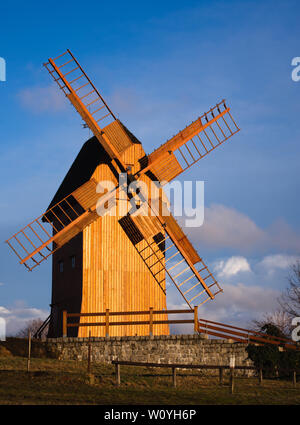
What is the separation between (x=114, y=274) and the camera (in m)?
28.4

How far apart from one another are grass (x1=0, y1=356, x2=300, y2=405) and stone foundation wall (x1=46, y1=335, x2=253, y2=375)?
1207 millimetres

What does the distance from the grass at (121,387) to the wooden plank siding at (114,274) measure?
12.2ft

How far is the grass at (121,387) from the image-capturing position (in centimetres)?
1677

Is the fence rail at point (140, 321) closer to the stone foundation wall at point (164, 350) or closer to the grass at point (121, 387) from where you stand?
the stone foundation wall at point (164, 350)

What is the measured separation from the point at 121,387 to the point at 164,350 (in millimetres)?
6774

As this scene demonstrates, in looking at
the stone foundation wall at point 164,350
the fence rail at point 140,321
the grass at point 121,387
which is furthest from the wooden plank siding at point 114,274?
the grass at point 121,387

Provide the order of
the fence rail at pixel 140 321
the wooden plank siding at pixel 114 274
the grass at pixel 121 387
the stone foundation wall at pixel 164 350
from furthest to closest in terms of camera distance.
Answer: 1. the wooden plank siding at pixel 114 274
2. the fence rail at pixel 140 321
3. the stone foundation wall at pixel 164 350
4. the grass at pixel 121 387

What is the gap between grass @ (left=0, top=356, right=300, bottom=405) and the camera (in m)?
16.8

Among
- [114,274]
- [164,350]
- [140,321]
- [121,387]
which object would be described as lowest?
[121,387]

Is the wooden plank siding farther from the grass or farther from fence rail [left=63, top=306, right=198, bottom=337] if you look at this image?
the grass

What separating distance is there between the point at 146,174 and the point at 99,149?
2519 millimetres

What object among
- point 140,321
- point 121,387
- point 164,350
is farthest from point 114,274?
point 121,387

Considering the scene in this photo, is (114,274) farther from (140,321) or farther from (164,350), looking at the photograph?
(164,350)
